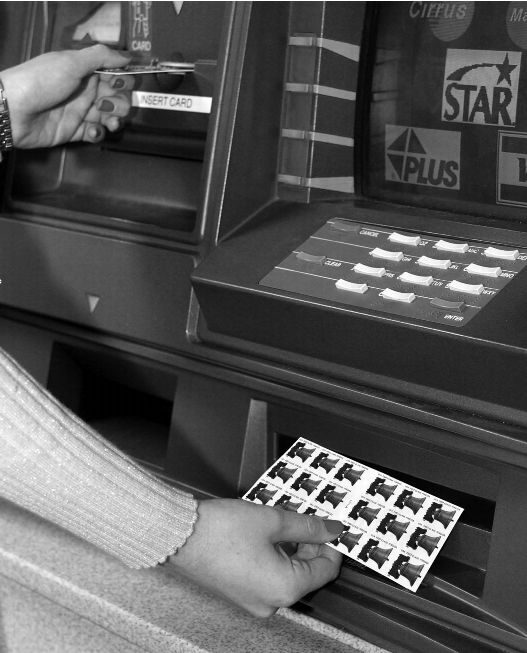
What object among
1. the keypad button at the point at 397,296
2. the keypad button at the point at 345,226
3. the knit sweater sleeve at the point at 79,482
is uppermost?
the keypad button at the point at 345,226

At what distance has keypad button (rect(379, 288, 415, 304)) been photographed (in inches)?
42.4

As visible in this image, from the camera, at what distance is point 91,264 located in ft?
4.64

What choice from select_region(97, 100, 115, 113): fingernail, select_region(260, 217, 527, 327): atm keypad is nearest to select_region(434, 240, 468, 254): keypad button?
select_region(260, 217, 527, 327): atm keypad

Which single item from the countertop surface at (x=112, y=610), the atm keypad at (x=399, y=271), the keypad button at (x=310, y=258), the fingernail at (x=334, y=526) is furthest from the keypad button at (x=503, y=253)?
the countertop surface at (x=112, y=610)

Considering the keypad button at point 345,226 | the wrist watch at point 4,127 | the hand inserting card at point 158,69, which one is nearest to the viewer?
the keypad button at point 345,226

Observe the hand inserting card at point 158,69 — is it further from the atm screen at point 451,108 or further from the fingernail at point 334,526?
the fingernail at point 334,526

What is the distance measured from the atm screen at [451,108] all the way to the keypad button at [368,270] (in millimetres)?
182

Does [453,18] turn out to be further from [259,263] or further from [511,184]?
[259,263]

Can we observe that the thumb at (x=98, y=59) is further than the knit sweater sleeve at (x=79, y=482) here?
Yes

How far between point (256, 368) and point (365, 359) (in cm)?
18

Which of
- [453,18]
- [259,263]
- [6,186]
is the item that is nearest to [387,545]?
[259,263]

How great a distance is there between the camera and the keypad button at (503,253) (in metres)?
1.09

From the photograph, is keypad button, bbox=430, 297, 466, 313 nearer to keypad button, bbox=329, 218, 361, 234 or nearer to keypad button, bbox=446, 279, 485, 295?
keypad button, bbox=446, 279, 485, 295

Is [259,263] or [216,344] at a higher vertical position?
[259,263]
